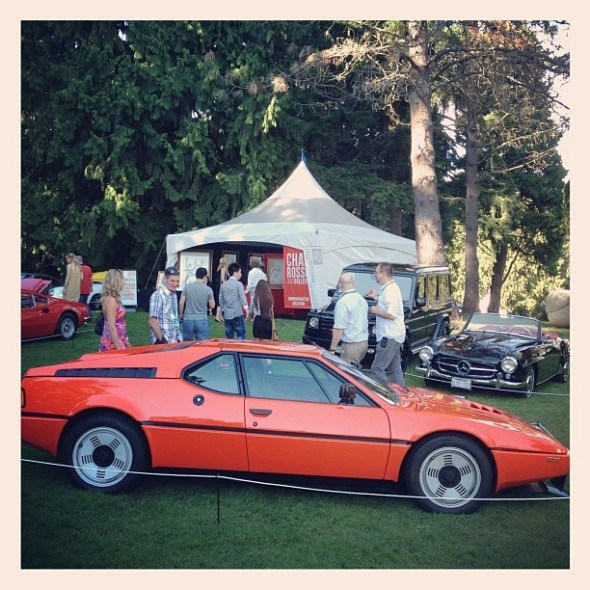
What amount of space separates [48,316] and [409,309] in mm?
6462

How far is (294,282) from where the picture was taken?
16.5m

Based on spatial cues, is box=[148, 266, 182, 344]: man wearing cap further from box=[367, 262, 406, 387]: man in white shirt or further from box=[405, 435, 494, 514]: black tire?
box=[405, 435, 494, 514]: black tire

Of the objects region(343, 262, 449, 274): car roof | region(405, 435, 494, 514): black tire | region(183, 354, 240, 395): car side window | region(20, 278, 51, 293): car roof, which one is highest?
region(343, 262, 449, 274): car roof

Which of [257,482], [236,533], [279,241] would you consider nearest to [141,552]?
[236,533]

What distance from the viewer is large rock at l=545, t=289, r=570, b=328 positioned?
59.6 feet

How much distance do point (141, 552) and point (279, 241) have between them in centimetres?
1206

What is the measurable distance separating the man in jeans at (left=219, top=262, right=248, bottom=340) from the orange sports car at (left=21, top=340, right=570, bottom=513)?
186 inches

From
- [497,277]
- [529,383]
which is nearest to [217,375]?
[529,383]

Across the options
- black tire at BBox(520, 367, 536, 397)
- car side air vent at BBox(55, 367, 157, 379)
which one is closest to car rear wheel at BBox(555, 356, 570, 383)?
black tire at BBox(520, 367, 536, 397)

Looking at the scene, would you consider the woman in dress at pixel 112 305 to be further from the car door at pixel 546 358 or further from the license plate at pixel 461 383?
the car door at pixel 546 358

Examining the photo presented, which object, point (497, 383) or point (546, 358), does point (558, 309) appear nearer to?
point (546, 358)

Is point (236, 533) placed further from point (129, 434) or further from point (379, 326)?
point (379, 326)

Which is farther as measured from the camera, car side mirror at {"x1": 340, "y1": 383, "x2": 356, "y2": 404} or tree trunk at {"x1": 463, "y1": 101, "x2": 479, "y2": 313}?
tree trunk at {"x1": 463, "y1": 101, "x2": 479, "y2": 313}

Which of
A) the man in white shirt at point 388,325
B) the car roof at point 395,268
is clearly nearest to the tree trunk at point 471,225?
the car roof at point 395,268
